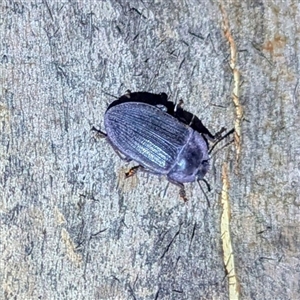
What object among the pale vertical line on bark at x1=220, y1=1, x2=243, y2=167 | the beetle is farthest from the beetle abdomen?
the pale vertical line on bark at x1=220, y1=1, x2=243, y2=167

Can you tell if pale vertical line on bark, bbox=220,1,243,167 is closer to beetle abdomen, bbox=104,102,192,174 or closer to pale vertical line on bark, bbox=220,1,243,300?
pale vertical line on bark, bbox=220,1,243,300

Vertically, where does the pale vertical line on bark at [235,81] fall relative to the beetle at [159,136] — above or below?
above

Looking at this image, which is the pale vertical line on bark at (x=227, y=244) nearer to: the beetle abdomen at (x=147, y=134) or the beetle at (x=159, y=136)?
the beetle at (x=159, y=136)

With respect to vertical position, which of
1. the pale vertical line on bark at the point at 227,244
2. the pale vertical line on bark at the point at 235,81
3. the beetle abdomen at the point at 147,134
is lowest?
the pale vertical line on bark at the point at 227,244

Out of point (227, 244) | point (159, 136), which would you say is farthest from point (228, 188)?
point (159, 136)

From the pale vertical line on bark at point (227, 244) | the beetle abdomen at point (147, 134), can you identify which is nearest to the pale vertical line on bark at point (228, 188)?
the pale vertical line on bark at point (227, 244)

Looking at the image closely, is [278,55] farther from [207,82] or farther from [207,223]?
[207,223]

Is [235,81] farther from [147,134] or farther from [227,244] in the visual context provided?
[227,244]
